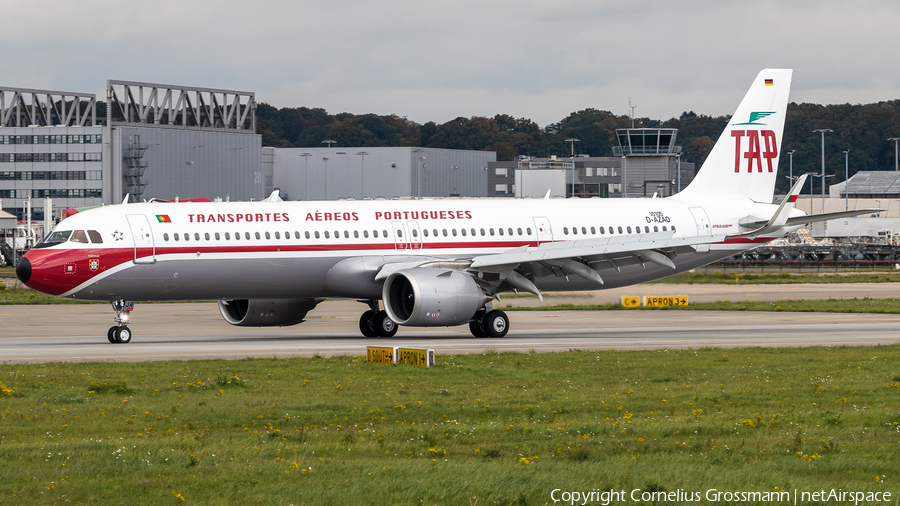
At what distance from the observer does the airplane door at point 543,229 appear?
1490 inches

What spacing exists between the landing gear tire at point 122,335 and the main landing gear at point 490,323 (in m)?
10.6

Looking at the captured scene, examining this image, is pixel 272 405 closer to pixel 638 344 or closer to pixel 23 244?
pixel 638 344

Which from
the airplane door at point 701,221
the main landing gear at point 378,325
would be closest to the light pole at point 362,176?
the airplane door at point 701,221

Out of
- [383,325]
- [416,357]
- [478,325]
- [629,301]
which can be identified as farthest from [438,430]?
[629,301]

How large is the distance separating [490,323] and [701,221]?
32.2 ft

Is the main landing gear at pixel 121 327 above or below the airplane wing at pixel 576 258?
below

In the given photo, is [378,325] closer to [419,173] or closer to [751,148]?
[751,148]

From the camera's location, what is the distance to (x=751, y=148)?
140 ft

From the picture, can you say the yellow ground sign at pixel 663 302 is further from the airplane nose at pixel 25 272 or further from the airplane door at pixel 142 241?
the airplane nose at pixel 25 272

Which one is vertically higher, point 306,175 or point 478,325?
point 306,175

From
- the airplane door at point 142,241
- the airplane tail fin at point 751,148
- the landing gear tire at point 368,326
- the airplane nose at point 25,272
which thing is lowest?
the landing gear tire at point 368,326

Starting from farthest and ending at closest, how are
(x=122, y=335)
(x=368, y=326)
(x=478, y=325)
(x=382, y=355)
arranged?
(x=368, y=326) → (x=478, y=325) → (x=122, y=335) → (x=382, y=355)

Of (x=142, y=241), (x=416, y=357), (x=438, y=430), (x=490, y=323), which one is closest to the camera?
(x=438, y=430)

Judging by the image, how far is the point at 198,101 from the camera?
137250 mm
